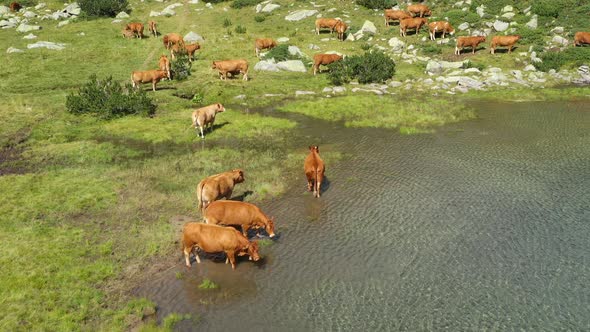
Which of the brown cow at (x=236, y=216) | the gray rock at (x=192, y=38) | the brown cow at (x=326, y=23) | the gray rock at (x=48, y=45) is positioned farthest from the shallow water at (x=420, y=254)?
the gray rock at (x=48, y=45)

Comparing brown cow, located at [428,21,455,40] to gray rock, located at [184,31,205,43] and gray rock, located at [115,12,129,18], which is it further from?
gray rock, located at [115,12,129,18]

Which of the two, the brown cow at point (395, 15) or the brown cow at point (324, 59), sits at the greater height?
the brown cow at point (395, 15)

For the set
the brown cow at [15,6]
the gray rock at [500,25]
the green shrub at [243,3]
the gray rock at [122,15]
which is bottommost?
the gray rock at [500,25]

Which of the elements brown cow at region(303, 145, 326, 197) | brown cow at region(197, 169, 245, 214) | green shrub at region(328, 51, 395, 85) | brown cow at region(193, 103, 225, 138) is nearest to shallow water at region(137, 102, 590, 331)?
brown cow at region(303, 145, 326, 197)

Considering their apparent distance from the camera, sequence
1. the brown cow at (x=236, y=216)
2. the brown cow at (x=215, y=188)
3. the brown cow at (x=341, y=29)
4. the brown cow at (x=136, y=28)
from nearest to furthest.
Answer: the brown cow at (x=236, y=216) < the brown cow at (x=215, y=188) < the brown cow at (x=341, y=29) < the brown cow at (x=136, y=28)

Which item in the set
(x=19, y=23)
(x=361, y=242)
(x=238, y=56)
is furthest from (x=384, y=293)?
(x=19, y=23)

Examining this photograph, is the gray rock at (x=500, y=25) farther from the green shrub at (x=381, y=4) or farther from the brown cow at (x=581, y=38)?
the green shrub at (x=381, y=4)
